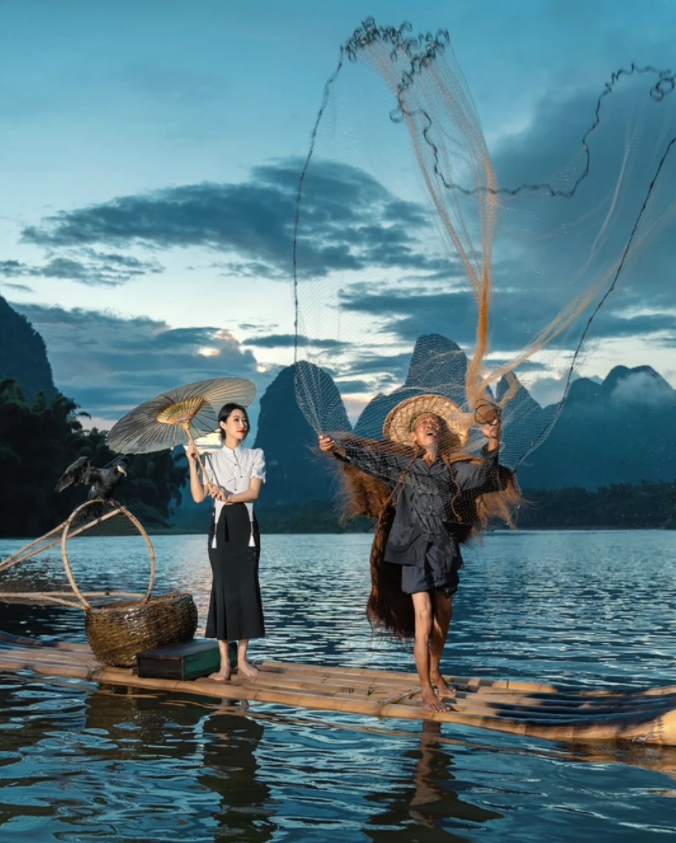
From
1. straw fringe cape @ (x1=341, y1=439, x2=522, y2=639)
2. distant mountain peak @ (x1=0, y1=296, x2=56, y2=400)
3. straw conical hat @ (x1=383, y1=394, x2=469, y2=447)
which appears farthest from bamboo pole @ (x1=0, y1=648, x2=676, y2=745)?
distant mountain peak @ (x1=0, y1=296, x2=56, y2=400)

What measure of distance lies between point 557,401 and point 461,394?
2.11 feet

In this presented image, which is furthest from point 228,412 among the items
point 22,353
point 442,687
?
point 22,353

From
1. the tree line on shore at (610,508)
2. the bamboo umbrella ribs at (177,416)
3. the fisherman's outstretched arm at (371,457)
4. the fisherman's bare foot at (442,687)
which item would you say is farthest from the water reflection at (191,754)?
the tree line on shore at (610,508)

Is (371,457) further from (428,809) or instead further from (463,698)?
(428,809)

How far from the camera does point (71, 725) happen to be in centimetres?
601

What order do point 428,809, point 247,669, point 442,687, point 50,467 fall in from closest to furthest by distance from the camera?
point 428,809 < point 442,687 < point 247,669 < point 50,467

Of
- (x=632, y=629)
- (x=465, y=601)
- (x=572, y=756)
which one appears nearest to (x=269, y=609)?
(x=465, y=601)

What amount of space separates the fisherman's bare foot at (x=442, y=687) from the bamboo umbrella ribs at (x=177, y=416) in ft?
8.37

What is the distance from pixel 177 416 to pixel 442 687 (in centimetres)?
290

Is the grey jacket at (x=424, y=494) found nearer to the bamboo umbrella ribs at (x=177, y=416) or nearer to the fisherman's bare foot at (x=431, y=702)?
the fisherman's bare foot at (x=431, y=702)

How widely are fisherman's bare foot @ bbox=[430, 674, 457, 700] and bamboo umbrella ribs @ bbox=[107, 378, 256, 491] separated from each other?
2.55 metres

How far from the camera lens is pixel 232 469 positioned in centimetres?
696

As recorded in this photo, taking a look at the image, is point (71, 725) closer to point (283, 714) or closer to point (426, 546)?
point (283, 714)

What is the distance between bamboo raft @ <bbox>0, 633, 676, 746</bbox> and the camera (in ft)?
18.1
